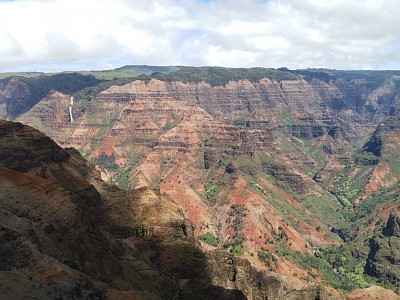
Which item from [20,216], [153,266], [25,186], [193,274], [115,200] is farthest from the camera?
[115,200]

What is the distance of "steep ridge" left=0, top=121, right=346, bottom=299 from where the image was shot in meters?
66.8

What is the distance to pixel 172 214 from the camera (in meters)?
145

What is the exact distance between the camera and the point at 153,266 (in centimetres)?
11575

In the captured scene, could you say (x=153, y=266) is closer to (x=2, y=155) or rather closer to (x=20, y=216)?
(x=20, y=216)

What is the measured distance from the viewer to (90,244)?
91.2 metres

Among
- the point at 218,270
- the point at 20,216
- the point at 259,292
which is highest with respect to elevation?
the point at 20,216

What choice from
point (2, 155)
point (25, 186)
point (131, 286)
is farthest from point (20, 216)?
point (2, 155)

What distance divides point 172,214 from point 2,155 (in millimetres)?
46185

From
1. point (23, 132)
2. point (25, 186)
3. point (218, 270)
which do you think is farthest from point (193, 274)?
point (23, 132)

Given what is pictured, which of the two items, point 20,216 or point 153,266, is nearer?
point 20,216

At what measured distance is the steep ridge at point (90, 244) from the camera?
66750 mm

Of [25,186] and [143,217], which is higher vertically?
[25,186]

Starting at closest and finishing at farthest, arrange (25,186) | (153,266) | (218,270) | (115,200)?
(25,186) → (153,266) → (218,270) → (115,200)

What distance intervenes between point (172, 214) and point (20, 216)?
6116 cm
